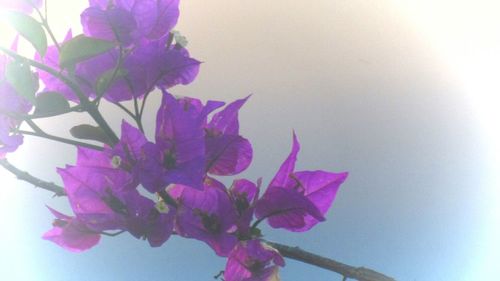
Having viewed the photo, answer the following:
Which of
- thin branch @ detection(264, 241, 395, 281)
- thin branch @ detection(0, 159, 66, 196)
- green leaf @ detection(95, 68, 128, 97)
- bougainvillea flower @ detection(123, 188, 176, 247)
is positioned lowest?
bougainvillea flower @ detection(123, 188, 176, 247)

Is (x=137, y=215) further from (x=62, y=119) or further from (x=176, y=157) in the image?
(x=62, y=119)

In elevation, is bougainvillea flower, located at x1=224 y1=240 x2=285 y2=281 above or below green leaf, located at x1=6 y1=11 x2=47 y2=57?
below

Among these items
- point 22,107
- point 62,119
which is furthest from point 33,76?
point 62,119

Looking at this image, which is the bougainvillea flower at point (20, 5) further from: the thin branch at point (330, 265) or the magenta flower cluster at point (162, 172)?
the thin branch at point (330, 265)

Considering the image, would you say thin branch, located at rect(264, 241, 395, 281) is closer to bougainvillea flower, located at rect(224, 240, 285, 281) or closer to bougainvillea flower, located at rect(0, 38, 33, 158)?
bougainvillea flower, located at rect(224, 240, 285, 281)

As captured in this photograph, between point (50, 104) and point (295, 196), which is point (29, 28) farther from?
point (295, 196)

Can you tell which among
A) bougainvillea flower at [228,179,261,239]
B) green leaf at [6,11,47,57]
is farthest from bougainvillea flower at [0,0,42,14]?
bougainvillea flower at [228,179,261,239]

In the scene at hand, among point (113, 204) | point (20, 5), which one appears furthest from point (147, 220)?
point (20, 5)
